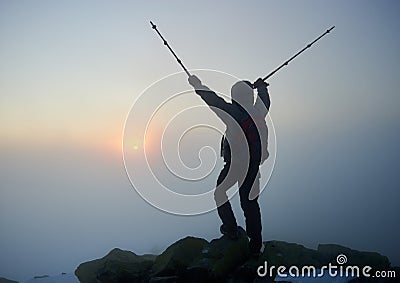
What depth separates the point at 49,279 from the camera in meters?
13.0

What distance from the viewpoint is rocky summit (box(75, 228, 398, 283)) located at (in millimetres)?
10570

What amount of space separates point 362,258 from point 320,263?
1.19 metres

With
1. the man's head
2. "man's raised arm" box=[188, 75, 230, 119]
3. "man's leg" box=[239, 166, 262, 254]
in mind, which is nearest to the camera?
"man's leg" box=[239, 166, 262, 254]

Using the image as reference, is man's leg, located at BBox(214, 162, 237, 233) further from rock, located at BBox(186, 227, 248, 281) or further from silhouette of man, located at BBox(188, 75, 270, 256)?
rock, located at BBox(186, 227, 248, 281)

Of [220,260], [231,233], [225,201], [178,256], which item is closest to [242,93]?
[225,201]

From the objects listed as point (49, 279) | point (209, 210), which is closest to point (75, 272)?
point (49, 279)

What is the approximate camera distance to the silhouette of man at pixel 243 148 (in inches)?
442

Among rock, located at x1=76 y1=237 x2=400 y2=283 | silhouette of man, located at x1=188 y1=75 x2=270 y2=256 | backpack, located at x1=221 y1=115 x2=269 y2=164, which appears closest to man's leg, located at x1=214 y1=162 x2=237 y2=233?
silhouette of man, located at x1=188 y1=75 x2=270 y2=256

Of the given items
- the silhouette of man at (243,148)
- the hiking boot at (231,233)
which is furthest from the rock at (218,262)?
the silhouette of man at (243,148)

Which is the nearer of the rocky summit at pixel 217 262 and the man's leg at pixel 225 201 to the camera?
the rocky summit at pixel 217 262

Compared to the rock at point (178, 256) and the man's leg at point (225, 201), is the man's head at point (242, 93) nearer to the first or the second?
the man's leg at point (225, 201)

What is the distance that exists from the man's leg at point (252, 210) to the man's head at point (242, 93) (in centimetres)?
166

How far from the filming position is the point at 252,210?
11195 millimetres

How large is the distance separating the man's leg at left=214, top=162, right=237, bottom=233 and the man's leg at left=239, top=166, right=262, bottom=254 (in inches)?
14.5
